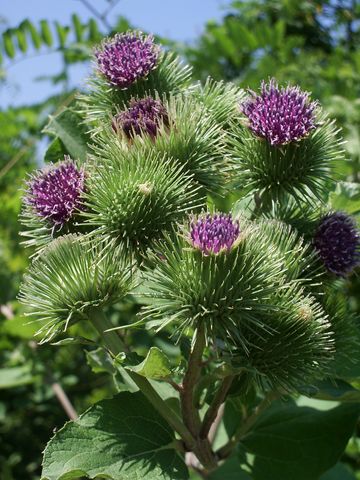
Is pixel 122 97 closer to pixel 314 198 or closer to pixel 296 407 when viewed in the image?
pixel 314 198

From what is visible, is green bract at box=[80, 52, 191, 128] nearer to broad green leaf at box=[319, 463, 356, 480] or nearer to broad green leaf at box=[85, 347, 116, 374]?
broad green leaf at box=[85, 347, 116, 374]

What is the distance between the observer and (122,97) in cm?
193

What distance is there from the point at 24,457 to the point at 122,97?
8.74 ft

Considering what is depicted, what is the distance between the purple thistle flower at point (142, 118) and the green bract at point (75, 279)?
0.96 ft

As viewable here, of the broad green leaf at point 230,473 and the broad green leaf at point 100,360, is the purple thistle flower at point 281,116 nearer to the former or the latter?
the broad green leaf at point 100,360

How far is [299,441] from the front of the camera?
203cm

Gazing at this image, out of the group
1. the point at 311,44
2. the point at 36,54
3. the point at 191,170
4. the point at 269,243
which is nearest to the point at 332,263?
the point at 269,243

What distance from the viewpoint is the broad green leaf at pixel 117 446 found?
1526mm

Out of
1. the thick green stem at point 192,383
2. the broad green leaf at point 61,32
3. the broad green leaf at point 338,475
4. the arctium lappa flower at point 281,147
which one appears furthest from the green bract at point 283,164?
the broad green leaf at point 61,32

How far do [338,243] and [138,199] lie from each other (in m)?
0.52

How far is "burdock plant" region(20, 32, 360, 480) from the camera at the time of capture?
1.52m

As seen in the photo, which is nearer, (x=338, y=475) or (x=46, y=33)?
(x=338, y=475)

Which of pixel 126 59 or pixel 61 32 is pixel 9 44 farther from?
pixel 126 59

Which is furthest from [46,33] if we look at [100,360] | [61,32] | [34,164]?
[100,360]
